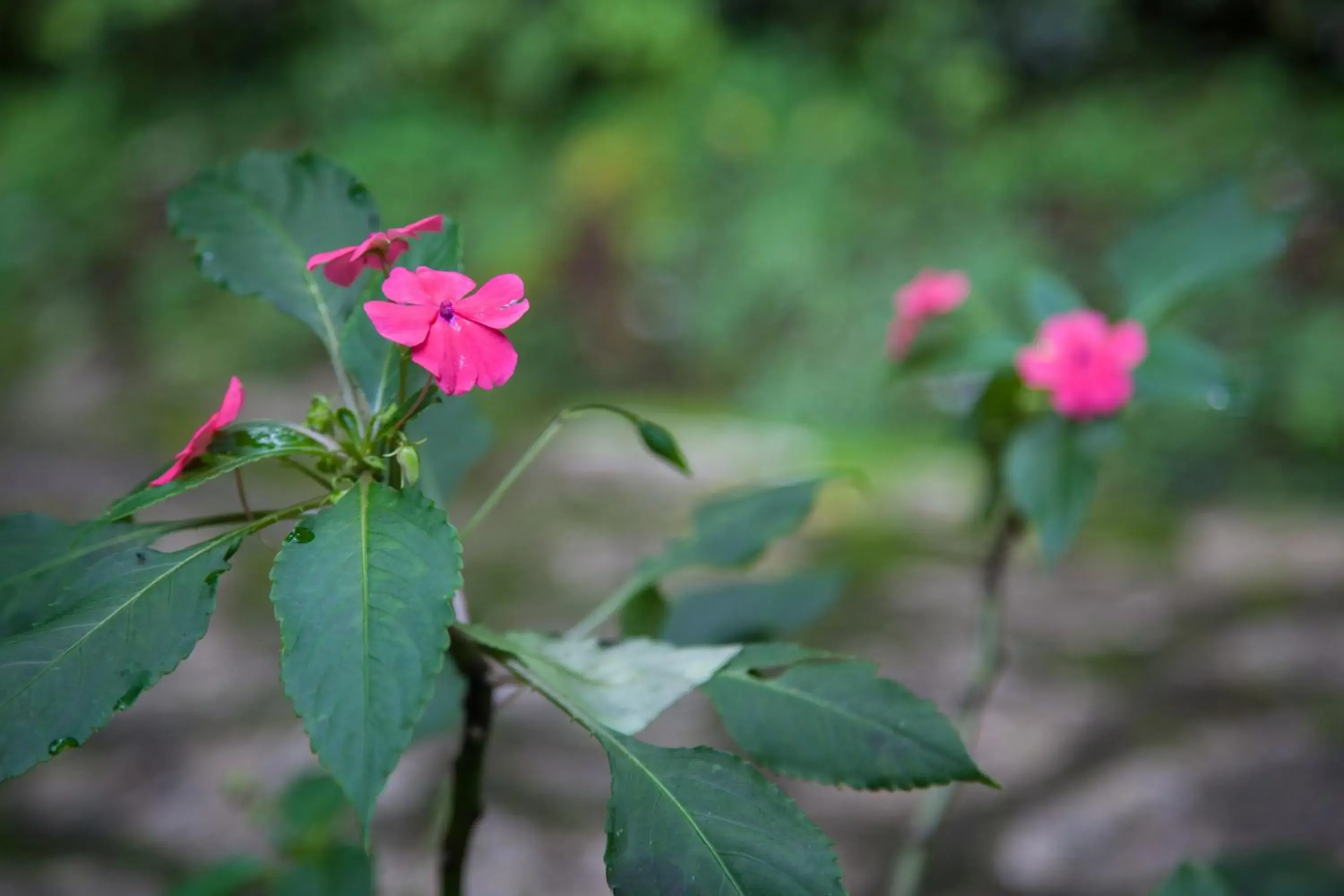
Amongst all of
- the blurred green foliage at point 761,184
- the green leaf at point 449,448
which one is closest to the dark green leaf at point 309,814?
the green leaf at point 449,448

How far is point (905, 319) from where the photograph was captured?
100 cm

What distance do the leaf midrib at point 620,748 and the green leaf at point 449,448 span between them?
0.81ft

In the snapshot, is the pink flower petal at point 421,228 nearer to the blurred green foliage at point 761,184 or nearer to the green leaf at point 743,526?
the green leaf at point 743,526

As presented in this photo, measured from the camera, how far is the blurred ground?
1082 millimetres

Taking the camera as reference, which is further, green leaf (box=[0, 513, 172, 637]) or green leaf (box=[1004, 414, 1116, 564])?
green leaf (box=[1004, 414, 1116, 564])

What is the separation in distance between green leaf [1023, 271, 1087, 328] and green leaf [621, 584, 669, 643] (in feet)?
1.71

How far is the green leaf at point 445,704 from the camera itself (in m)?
0.71

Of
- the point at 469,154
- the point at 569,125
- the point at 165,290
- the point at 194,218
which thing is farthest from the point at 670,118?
the point at 194,218

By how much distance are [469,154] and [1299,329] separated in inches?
98.4

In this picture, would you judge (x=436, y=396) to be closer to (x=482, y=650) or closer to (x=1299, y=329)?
(x=482, y=650)

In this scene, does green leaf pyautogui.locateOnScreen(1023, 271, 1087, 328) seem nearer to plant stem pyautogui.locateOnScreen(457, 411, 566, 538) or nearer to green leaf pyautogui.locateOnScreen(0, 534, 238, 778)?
plant stem pyautogui.locateOnScreen(457, 411, 566, 538)

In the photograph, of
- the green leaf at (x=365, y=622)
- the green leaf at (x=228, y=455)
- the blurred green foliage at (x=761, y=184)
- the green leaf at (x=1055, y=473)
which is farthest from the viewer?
the blurred green foliage at (x=761, y=184)

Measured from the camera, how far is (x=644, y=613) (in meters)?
0.68

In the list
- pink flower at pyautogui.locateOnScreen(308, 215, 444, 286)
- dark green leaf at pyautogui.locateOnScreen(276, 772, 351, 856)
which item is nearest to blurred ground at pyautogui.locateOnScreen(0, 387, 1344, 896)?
dark green leaf at pyautogui.locateOnScreen(276, 772, 351, 856)
